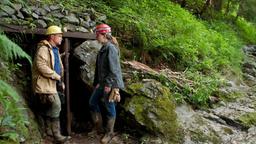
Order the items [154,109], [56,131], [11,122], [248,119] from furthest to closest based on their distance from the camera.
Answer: [248,119], [154,109], [56,131], [11,122]

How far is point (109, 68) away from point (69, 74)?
1.66 meters

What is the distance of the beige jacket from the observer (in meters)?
7.28

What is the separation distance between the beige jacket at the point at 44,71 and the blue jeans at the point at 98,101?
0.78m

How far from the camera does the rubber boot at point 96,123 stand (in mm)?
8133

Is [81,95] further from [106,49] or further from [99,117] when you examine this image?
[106,49]

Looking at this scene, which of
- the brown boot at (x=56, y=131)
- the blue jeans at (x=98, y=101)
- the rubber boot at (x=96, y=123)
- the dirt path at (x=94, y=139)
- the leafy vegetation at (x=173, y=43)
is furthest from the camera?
the leafy vegetation at (x=173, y=43)

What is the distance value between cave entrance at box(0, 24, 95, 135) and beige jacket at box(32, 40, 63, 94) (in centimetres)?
83

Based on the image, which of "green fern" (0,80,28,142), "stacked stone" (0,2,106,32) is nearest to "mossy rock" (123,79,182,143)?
"stacked stone" (0,2,106,32)

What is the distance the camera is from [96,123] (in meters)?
8.17

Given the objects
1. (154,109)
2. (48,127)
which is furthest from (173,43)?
(48,127)

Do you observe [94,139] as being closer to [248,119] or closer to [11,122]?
[11,122]

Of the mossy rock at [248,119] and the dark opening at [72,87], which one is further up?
the dark opening at [72,87]

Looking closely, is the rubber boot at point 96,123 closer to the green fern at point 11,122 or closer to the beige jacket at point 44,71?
the beige jacket at point 44,71

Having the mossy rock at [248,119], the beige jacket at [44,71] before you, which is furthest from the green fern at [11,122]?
the mossy rock at [248,119]
